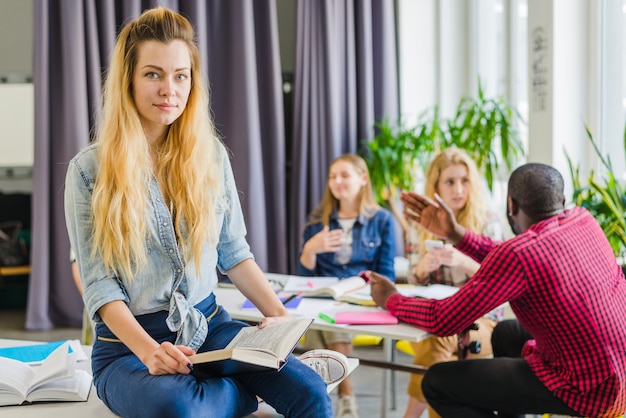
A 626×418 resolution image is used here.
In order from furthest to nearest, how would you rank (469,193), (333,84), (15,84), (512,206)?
(15,84)
(333,84)
(469,193)
(512,206)

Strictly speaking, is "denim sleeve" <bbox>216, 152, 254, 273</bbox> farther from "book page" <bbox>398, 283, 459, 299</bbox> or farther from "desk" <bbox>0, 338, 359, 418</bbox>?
"book page" <bbox>398, 283, 459, 299</bbox>

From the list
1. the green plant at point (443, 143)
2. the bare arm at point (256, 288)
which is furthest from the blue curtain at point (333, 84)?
the bare arm at point (256, 288)

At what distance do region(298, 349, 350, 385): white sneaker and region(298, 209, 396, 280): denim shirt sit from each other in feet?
4.84

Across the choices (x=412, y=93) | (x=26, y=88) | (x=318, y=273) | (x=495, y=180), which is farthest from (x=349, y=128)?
(x=26, y=88)

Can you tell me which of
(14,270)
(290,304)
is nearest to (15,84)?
(14,270)

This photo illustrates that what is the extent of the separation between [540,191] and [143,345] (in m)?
1.19

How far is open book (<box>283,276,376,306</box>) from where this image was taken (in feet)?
9.18

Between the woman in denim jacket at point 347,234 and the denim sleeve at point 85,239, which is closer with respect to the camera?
the denim sleeve at point 85,239

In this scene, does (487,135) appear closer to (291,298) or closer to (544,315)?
(291,298)

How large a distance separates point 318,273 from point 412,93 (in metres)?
2.29

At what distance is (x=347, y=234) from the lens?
364 cm

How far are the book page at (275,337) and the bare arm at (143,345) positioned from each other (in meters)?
0.12

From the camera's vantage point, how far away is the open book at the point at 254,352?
1.71m

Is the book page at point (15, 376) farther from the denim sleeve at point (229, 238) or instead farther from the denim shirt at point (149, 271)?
the denim sleeve at point (229, 238)
